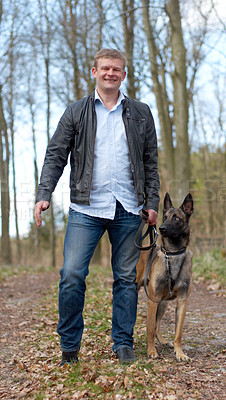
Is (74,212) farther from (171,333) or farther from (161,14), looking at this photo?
(161,14)

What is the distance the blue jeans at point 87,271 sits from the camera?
12.0ft

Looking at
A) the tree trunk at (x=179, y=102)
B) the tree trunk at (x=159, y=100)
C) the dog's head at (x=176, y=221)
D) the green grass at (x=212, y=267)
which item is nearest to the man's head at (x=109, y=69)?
the dog's head at (x=176, y=221)

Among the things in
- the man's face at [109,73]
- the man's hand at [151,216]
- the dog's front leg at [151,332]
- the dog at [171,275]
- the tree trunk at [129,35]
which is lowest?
the dog's front leg at [151,332]

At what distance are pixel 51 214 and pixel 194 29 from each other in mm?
10251

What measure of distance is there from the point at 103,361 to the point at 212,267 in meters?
6.60

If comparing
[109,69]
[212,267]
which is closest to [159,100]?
[212,267]

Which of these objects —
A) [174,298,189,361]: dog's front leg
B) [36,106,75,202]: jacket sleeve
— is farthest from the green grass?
[36,106,75,202]: jacket sleeve

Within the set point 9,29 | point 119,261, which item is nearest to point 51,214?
point 9,29

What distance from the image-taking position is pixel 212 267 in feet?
33.0

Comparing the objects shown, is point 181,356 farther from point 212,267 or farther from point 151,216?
point 212,267

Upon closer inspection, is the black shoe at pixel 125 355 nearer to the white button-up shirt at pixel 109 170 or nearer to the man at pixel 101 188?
the man at pixel 101 188

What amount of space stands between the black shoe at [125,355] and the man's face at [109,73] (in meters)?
2.38

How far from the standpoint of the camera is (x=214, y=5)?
12031 millimetres

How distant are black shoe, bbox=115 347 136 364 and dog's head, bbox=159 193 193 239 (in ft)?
4.46
